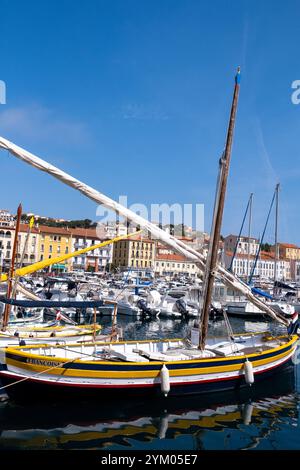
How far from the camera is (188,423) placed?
1235 cm

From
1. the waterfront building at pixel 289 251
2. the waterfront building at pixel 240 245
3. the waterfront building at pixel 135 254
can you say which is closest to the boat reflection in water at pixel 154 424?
the waterfront building at pixel 135 254

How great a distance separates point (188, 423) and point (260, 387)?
536cm

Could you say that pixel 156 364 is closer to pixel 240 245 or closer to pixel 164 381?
pixel 164 381

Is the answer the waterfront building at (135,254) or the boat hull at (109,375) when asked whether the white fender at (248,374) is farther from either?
the waterfront building at (135,254)

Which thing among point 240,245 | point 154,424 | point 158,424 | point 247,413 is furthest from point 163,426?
point 240,245

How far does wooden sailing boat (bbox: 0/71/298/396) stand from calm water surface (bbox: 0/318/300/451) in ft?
1.67

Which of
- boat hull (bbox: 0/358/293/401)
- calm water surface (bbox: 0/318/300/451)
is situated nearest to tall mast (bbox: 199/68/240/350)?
boat hull (bbox: 0/358/293/401)

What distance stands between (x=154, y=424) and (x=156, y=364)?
1.95m

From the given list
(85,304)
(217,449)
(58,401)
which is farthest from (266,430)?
(85,304)

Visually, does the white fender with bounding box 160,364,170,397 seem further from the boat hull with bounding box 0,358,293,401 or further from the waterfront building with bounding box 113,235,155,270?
the waterfront building with bounding box 113,235,155,270

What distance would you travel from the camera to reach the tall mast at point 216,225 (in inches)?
624

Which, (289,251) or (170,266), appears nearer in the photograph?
(170,266)

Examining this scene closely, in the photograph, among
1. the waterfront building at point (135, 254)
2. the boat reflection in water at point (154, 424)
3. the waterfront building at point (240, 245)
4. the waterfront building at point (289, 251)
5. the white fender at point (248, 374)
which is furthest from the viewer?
the waterfront building at point (289, 251)

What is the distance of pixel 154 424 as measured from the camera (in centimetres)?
1208
